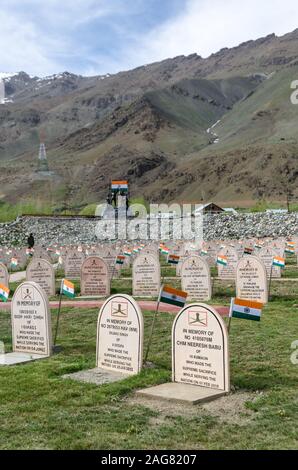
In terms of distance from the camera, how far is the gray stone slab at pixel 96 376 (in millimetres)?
7938

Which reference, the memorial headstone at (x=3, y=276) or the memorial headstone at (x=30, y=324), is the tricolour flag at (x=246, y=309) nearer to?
the memorial headstone at (x=30, y=324)

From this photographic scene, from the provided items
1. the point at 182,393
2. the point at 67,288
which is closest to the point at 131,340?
the point at 182,393

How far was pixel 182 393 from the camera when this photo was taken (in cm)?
723

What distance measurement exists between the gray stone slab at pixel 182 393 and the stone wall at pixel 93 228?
126 ft

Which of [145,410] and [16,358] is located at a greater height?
[16,358]

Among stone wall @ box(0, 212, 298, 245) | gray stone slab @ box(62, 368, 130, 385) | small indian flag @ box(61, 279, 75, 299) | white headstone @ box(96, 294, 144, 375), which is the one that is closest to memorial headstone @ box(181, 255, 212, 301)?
small indian flag @ box(61, 279, 75, 299)

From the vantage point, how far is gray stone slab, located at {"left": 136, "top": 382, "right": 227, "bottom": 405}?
699 centimetres

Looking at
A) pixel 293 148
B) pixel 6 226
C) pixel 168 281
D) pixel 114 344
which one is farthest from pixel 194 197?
pixel 114 344

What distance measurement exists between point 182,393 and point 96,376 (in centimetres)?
142

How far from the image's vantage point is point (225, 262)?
62.4ft

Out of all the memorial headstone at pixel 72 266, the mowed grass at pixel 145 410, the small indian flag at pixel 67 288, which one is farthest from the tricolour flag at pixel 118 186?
the mowed grass at pixel 145 410

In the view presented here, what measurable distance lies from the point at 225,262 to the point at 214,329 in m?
11.7

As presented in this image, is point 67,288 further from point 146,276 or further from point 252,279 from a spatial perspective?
point 146,276
